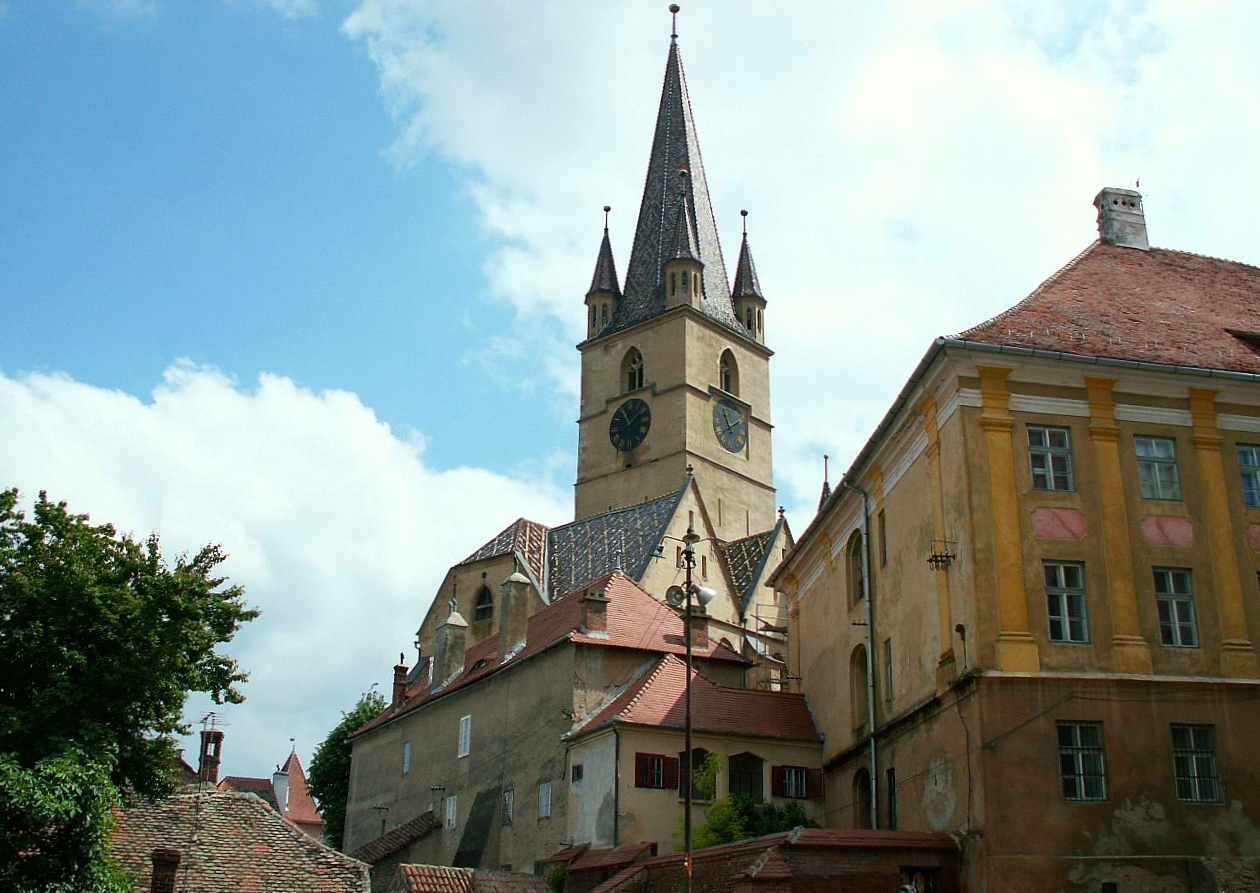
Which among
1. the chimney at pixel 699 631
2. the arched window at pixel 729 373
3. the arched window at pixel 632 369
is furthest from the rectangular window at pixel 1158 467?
the arched window at pixel 632 369

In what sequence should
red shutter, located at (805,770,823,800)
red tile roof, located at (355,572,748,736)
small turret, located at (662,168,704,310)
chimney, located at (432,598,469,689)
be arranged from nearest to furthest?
red shutter, located at (805,770,823,800) → red tile roof, located at (355,572,748,736) → chimney, located at (432,598,469,689) → small turret, located at (662,168,704,310)

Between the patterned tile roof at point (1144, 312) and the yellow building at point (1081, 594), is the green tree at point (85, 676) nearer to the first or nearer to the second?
the yellow building at point (1081, 594)

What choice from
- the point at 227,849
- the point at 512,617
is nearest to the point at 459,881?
the point at 227,849

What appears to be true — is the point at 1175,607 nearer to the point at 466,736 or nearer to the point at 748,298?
the point at 466,736

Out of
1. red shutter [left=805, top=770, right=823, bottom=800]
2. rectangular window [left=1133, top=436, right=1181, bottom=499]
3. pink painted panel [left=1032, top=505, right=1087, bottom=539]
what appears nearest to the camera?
pink painted panel [left=1032, top=505, right=1087, bottom=539]

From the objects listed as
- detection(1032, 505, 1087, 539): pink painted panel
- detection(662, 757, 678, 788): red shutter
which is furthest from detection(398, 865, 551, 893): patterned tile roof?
detection(1032, 505, 1087, 539): pink painted panel

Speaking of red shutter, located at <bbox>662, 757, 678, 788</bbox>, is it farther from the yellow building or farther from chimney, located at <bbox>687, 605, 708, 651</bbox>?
the yellow building

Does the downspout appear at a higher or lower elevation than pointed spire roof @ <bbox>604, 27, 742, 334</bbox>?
lower

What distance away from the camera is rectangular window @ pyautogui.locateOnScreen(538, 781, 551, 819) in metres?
36.3

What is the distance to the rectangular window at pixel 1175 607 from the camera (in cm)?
2419

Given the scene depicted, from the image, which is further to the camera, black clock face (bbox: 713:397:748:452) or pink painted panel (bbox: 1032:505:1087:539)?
black clock face (bbox: 713:397:748:452)

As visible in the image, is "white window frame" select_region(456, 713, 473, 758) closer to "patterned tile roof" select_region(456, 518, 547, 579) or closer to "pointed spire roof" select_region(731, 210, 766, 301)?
"patterned tile roof" select_region(456, 518, 547, 579)

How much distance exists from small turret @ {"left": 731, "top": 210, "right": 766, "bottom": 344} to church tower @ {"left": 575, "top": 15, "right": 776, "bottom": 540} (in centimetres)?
8

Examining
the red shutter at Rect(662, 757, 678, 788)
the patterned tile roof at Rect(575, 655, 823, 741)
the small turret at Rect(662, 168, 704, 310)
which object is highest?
the small turret at Rect(662, 168, 704, 310)
